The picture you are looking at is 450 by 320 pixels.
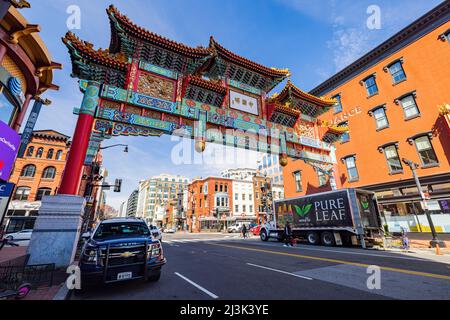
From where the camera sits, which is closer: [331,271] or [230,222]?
[331,271]

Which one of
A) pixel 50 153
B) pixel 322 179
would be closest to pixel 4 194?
pixel 322 179

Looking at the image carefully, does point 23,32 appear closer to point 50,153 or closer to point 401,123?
point 401,123

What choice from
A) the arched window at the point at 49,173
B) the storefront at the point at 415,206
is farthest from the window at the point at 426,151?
the arched window at the point at 49,173

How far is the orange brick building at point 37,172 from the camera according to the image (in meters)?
30.4

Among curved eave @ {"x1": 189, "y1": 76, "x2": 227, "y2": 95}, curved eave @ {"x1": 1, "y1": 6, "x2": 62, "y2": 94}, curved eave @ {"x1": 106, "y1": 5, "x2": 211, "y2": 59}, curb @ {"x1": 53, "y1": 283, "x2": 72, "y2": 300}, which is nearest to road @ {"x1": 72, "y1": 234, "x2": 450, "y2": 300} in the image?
curb @ {"x1": 53, "y1": 283, "x2": 72, "y2": 300}

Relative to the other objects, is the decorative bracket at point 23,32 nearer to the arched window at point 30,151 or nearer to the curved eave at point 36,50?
the curved eave at point 36,50

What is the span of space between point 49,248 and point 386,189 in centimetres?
2348

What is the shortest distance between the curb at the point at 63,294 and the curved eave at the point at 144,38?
11.5 metres

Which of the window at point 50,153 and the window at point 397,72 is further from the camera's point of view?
the window at point 50,153

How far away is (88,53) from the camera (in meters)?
9.92

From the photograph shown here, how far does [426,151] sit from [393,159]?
2286mm
